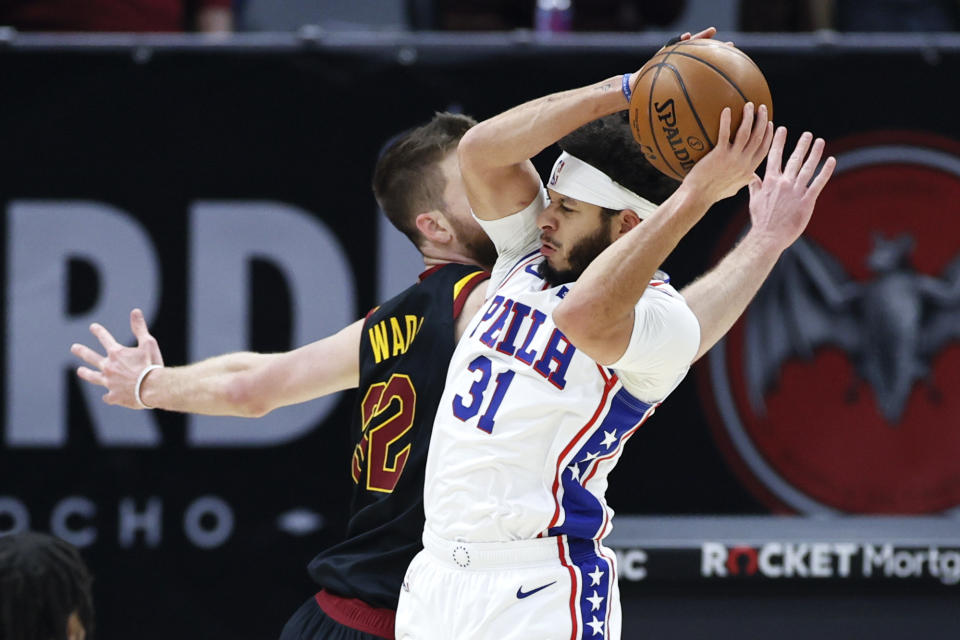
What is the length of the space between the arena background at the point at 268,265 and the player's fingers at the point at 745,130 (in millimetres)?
2664

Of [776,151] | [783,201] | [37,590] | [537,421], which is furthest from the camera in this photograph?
[783,201]

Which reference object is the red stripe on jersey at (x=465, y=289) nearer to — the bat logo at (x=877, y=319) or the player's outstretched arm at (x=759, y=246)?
the player's outstretched arm at (x=759, y=246)

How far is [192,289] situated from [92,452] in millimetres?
803

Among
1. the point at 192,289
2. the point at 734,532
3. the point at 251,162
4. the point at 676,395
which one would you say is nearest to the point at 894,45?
the point at 676,395

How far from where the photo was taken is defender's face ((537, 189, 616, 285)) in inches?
123

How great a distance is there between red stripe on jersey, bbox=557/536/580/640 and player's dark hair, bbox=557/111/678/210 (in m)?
0.88

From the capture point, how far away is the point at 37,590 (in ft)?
7.31

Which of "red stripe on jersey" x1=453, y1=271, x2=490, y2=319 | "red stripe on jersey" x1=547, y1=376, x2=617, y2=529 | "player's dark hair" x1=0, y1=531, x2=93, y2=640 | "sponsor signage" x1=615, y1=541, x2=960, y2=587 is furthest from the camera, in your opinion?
"sponsor signage" x1=615, y1=541, x2=960, y2=587


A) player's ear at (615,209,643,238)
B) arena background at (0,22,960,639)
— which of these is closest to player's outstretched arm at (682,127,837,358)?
player's ear at (615,209,643,238)

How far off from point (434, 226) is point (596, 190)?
2.24 feet

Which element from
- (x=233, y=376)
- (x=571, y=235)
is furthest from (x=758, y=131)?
(x=233, y=376)

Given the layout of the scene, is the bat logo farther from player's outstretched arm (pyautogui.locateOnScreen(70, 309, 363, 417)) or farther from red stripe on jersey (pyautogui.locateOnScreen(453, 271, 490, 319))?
player's outstretched arm (pyautogui.locateOnScreen(70, 309, 363, 417))

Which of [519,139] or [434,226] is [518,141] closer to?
[519,139]

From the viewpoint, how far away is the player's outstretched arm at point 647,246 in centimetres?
278
